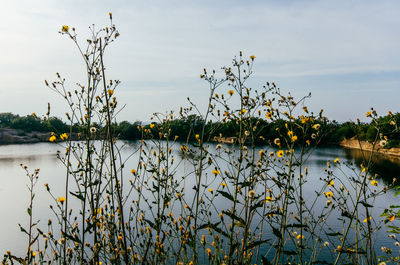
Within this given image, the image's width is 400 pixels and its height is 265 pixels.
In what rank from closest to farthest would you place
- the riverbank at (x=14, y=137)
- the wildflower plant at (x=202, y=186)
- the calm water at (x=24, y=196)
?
the wildflower plant at (x=202, y=186), the calm water at (x=24, y=196), the riverbank at (x=14, y=137)

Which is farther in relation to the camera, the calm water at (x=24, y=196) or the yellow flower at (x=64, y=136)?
the calm water at (x=24, y=196)

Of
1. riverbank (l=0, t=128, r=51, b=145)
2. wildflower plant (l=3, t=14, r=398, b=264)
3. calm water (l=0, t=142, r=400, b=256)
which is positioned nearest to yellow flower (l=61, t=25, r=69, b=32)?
wildflower plant (l=3, t=14, r=398, b=264)

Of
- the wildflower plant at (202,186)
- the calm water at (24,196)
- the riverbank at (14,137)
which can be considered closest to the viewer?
the wildflower plant at (202,186)

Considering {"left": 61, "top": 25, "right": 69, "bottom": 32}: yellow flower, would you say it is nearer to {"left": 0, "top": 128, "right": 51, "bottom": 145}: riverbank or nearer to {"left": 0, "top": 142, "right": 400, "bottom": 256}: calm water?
{"left": 0, "top": 142, "right": 400, "bottom": 256}: calm water

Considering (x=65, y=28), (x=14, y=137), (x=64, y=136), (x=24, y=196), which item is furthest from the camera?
(x=14, y=137)

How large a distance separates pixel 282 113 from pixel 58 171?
26.1 m

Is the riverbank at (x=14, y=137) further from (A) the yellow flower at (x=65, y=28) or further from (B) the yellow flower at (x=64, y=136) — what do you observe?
(A) the yellow flower at (x=65, y=28)

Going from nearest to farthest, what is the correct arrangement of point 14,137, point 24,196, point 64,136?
point 64,136 < point 24,196 < point 14,137

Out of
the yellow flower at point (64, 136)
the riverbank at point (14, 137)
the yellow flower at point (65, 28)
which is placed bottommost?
the riverbank at point (14, 137)

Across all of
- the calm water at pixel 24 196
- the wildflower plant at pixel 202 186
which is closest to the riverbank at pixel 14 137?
the calm water at pixel 24 196

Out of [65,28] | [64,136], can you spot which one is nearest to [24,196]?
[64,136]

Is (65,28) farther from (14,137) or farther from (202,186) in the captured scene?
(14,137)

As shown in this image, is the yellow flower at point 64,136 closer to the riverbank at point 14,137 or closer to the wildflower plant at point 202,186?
the wildflower plant at point 202,186

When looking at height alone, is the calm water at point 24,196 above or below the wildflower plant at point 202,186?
below
